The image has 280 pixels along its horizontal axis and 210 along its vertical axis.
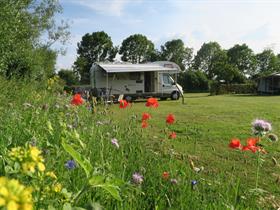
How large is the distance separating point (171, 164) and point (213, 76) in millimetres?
63902

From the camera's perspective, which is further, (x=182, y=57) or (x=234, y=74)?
(x=182, y=57)

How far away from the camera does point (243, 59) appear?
253ft

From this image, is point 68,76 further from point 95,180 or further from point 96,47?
point 95,180

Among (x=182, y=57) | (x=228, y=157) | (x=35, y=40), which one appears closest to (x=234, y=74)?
(x=182, y=57)

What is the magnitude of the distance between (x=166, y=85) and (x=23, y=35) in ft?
45.7

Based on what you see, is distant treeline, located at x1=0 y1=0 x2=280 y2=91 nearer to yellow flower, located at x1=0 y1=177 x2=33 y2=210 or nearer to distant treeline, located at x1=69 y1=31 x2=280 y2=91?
distant treeline, located at x1=69 y1=31 x2=280 y2=91

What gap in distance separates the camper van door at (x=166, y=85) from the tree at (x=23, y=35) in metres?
7.10

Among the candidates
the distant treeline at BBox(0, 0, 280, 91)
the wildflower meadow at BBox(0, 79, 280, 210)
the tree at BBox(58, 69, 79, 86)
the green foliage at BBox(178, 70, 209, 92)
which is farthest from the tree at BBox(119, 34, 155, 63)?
the wildflower meadow at BBox(0, 79, 280, 210)

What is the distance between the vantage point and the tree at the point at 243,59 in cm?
7631

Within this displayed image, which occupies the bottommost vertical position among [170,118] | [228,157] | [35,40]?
[228,157]

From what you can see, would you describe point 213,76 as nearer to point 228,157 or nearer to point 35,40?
point 35,40

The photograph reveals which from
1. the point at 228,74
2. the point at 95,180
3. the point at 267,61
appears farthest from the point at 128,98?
the point at 267,61

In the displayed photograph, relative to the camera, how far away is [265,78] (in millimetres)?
→ 49656

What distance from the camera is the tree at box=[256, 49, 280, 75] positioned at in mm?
76062
